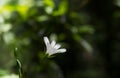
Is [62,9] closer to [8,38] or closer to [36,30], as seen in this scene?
[36,30]

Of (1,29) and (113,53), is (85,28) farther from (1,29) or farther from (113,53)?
(113,53)

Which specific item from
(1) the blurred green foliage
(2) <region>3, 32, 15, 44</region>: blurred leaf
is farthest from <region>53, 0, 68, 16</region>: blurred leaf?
(2) <region>3, 32, 15, 44</region>: blurred leaf

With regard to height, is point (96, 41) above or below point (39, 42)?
above

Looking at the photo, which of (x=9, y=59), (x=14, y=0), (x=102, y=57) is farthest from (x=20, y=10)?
(x=102, y=57)

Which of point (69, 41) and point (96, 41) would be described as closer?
point (69, 41)

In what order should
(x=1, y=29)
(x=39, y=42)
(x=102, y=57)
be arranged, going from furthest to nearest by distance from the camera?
1. (x=102, y=57)
2. (x=39, y=42)
3. (x=1, y=29)

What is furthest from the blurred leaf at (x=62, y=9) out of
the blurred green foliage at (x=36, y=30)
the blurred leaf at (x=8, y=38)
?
the blurred leaf at (x=8, y=38)

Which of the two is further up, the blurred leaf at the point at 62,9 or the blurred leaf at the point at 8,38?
the blurred leaf at the point at 62,9

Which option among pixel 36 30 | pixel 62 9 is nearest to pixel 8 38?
pixel 36 30

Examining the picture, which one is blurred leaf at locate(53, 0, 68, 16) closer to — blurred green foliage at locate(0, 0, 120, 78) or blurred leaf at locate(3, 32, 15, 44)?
blurred green foliage at locate(0, 0, 120, 78)

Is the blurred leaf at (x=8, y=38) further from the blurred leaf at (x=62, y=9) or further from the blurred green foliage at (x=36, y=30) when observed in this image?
the blurred leaf at (x=62, y=9)

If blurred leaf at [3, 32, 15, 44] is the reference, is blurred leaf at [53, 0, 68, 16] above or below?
above
